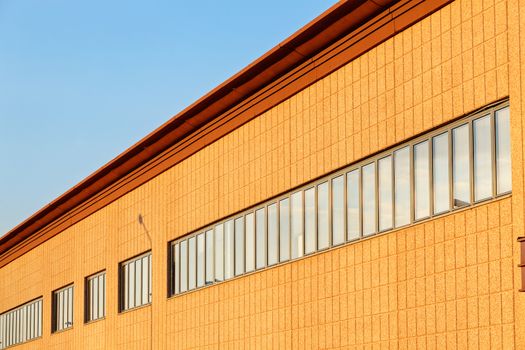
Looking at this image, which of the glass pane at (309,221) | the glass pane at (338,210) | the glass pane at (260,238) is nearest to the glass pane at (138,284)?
the glass pane at (260,238)

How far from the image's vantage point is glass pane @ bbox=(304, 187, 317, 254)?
28219mm

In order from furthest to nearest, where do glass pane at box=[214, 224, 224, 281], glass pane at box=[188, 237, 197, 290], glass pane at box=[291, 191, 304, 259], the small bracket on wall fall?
glass pane at box=[188, 237, 197, 290] → glass pane at box=[214, 224, 224, 281] → glass pane at box=[291, 191, 304, 259] → the small bracket on wall

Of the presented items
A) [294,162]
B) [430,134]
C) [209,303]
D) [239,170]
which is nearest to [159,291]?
[209,303]

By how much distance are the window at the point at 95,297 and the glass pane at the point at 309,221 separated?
1644cm

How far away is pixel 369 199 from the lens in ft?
84.6

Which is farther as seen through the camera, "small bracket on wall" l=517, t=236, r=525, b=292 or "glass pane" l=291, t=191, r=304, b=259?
"glass pane" l=291, t=191, r=304, b=259

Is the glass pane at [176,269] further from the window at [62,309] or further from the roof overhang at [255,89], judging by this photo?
the window at [62,309]

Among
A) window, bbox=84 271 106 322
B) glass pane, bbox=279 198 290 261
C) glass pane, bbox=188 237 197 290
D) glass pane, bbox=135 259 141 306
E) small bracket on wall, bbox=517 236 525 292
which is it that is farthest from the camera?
window, bbox=84 271 106 322

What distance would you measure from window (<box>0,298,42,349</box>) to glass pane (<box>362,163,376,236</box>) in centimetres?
2941

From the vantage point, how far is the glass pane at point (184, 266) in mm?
35812

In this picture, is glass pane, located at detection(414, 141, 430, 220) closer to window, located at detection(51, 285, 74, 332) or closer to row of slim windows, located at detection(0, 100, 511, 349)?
row of slim windows, located at detection(0, 100, 511, 349)

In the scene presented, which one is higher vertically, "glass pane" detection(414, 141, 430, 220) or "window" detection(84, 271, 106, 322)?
"glass pane" detection(414, 141, 430, 220)

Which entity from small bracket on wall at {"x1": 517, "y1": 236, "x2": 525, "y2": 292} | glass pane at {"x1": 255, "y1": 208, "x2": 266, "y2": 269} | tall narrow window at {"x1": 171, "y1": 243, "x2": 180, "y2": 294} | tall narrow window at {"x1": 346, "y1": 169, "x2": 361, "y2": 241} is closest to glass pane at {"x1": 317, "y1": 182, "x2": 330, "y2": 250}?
tall narrow window at {"x1": 346, "y1": 169, "x2": 361, "y2": 241}

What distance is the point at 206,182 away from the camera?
34156mm
